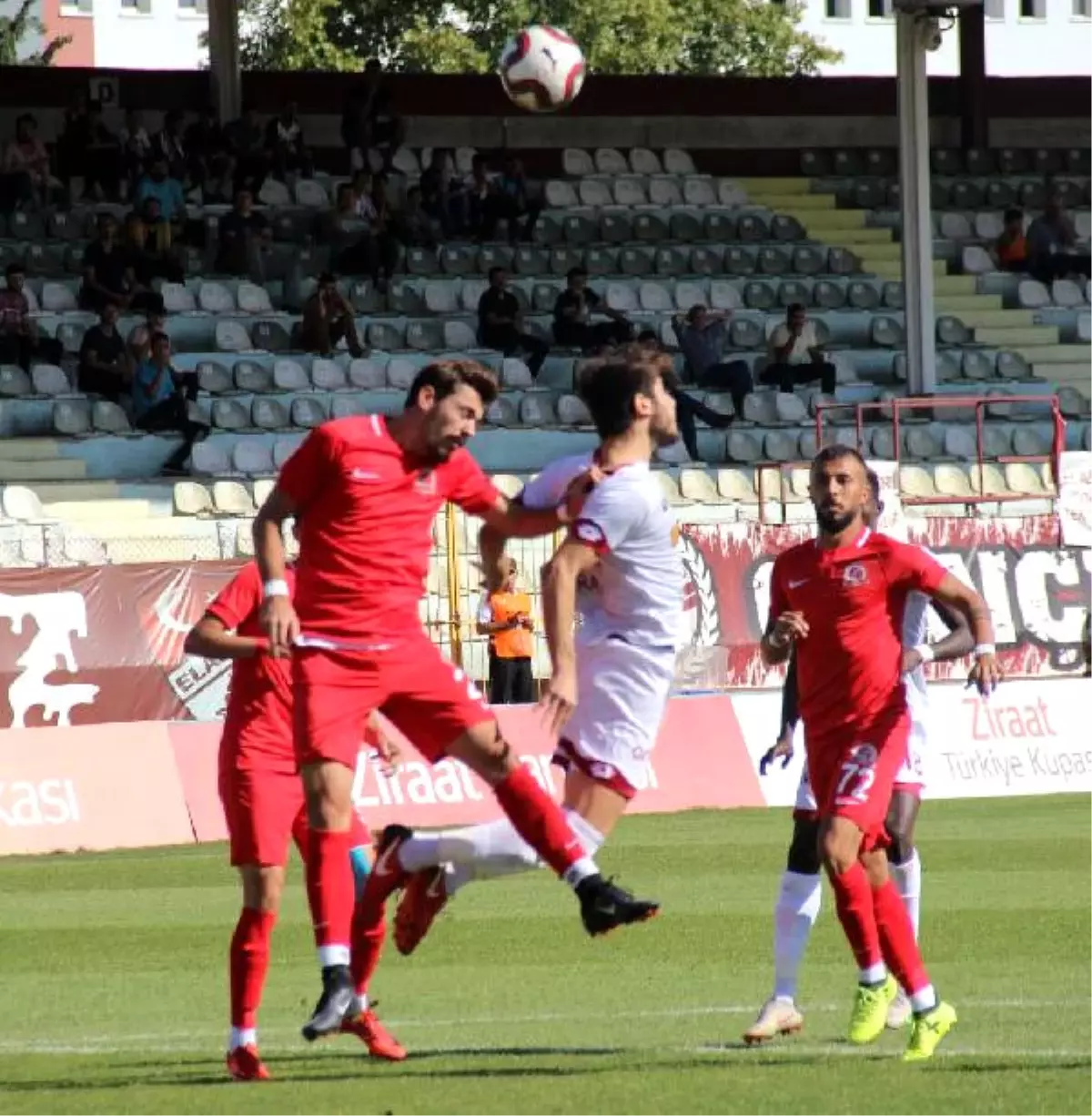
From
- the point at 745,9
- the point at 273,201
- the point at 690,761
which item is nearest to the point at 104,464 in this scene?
the point at 273,201

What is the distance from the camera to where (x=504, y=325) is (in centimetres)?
3088

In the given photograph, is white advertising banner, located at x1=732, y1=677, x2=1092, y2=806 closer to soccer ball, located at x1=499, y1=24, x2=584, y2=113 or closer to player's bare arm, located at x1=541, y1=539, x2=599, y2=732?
soccer ball, located at x1=499, y1=24, x2=584, y2=113

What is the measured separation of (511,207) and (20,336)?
8.01m

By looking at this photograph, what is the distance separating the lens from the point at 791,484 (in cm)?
2823

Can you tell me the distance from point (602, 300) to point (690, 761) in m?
12.4

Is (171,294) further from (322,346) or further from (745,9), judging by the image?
(745,9)

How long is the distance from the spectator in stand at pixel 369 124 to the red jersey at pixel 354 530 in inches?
1003

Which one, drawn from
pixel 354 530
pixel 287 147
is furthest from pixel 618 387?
pixel 287 147

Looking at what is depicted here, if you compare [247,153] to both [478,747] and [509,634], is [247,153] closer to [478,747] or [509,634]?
[509,634]

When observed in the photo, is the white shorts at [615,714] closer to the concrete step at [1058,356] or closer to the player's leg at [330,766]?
the player's leg at [330,766]

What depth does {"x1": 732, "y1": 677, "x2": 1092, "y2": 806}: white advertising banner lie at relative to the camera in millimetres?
21531

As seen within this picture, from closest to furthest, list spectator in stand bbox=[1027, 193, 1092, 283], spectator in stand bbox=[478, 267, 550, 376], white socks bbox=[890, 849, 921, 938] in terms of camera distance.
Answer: white socks bbox=[890, 849, 921, 938] < spectator in stand bbox=[478, 267, 550, 376] < spectator in stand bbox=[1027, 193, 1092, 283]

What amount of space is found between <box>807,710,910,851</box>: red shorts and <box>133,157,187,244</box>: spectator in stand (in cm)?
2254

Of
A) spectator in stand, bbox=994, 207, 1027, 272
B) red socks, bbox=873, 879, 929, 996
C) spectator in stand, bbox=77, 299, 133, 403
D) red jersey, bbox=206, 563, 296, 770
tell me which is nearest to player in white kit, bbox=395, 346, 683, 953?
red jersey, bbox=206, 563, 296, 770
